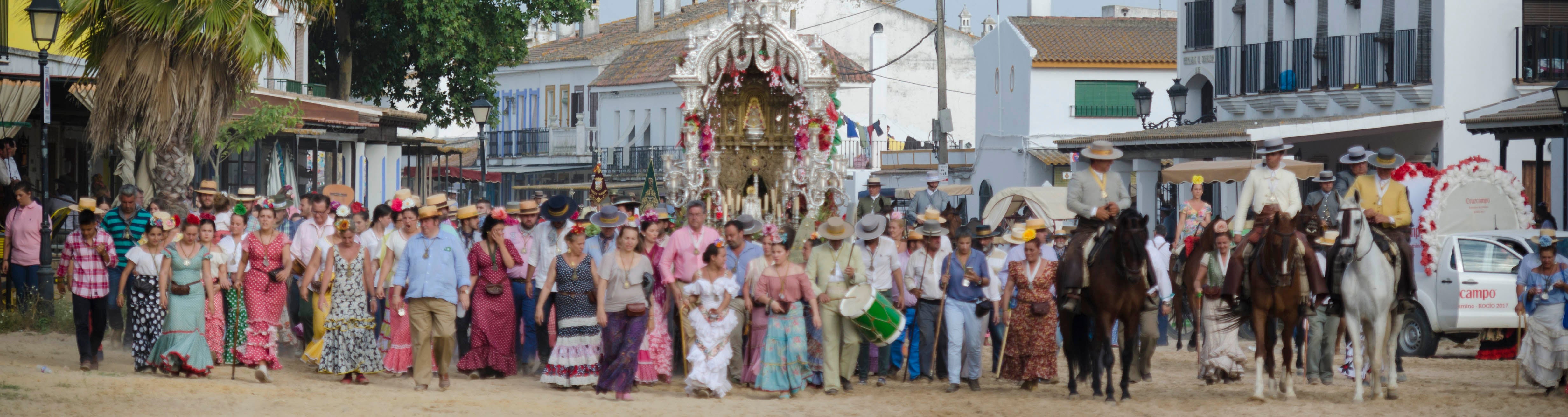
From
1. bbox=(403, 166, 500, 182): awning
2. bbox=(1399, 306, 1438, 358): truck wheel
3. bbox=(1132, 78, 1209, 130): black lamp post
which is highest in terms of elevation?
bbox=(1132, 78, 1209, 130): black lamp post

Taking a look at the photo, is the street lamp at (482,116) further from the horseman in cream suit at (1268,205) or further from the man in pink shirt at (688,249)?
the horseman in cream suit at (1268,205)

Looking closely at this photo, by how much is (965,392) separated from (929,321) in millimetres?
744

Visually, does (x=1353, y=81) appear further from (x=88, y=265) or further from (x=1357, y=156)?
(x=88, y=265)

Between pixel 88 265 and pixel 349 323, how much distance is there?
7.21 ft

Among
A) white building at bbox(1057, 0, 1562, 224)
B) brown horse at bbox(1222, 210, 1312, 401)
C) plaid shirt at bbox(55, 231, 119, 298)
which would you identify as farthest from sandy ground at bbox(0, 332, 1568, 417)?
white building at bbox(1057, 0, 1562, 224)

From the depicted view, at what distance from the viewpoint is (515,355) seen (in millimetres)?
13484

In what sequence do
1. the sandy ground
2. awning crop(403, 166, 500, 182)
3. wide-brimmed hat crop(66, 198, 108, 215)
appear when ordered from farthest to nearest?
awning crop(403, 166, 500, 182), wide-brimmed hat crop(66, 198, 108, 215), the sandy ground

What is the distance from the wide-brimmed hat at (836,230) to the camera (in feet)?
41.4

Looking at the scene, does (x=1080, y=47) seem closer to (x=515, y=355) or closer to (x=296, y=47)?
(x=296, y=47)

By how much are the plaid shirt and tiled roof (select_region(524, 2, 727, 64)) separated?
3583 centimetres

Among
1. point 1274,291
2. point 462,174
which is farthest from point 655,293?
point 462,174

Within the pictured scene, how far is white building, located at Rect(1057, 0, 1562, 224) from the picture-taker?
22906mm

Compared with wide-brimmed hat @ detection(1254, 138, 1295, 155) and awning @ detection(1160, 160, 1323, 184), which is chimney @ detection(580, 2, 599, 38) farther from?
wide-brimmed hat @ detection(1254, 138, 1295, 155)

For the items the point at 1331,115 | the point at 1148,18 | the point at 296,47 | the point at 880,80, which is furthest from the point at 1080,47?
the point at 296,47
